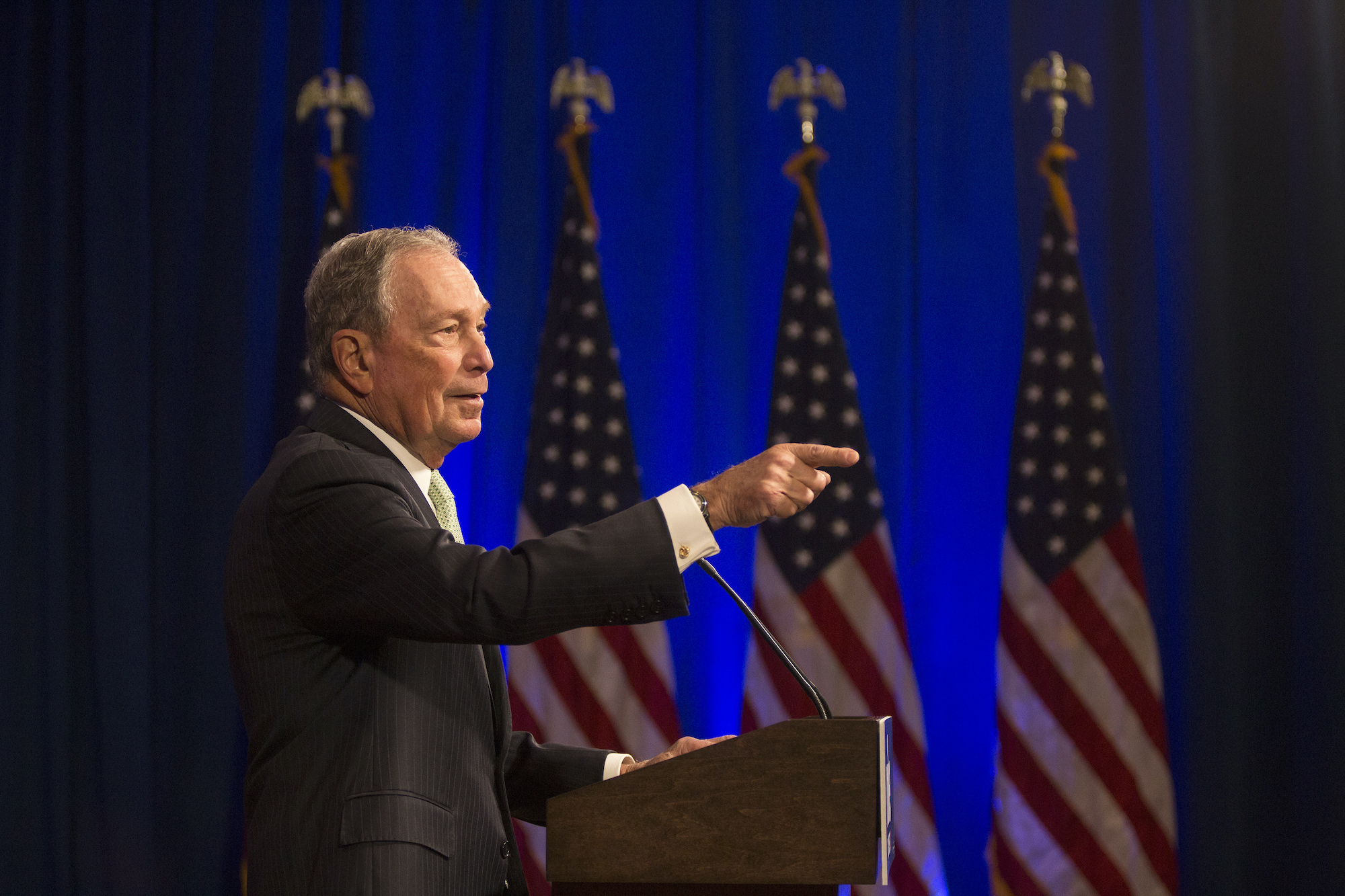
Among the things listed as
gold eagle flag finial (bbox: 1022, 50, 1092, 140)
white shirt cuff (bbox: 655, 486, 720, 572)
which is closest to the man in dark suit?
white shirt cuff (bbox: 655, 486, 720, 572)

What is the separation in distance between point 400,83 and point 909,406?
8.40 ft

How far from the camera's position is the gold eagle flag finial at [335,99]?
4629 mm

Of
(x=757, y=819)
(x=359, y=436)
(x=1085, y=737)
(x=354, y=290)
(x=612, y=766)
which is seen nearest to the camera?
(x=757, y=819)

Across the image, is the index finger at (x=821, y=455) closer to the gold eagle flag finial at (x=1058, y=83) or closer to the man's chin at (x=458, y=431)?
the man's chin at (x=458, y=431)

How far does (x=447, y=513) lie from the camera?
1.94m

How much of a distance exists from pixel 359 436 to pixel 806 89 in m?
3.29

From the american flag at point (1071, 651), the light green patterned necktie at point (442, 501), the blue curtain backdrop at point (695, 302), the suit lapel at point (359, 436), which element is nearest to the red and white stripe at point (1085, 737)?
the american flag at point (1071, 651)

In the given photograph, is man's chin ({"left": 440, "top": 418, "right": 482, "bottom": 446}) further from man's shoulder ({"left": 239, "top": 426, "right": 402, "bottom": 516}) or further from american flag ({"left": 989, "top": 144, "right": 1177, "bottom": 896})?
american flag ({"left": 989, "top": 144, "right": 1177, "bottom": 896})

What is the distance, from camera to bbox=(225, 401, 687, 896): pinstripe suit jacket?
137 centimetres

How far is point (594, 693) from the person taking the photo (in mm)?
4230

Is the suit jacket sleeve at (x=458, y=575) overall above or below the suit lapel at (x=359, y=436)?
below

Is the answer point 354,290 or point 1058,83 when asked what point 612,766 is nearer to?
point 354,290

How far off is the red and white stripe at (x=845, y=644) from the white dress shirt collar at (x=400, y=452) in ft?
8.45

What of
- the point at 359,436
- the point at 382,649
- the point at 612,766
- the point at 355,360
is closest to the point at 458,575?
the point at 382,649
